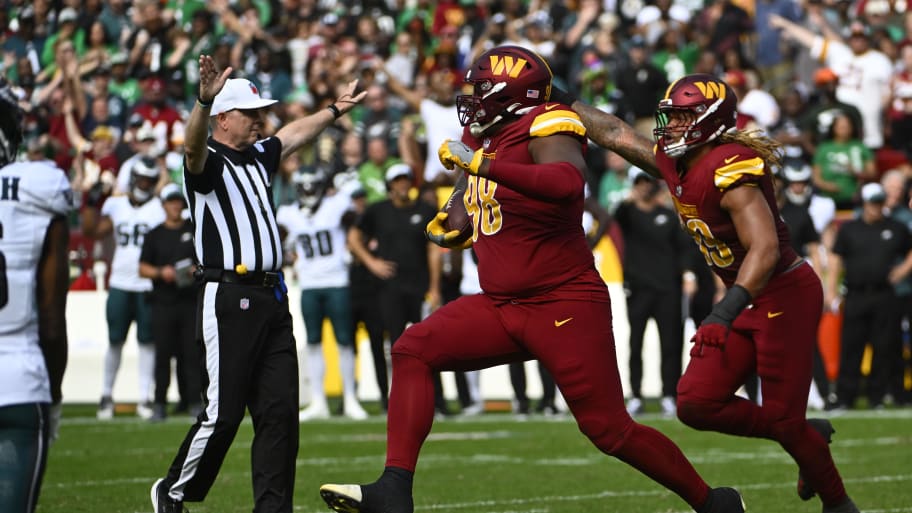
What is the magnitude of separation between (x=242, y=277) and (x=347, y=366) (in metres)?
7.22

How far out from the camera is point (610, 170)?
1666cm

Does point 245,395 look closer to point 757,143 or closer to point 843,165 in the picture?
point 757,143

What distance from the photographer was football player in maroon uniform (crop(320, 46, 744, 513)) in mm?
5875

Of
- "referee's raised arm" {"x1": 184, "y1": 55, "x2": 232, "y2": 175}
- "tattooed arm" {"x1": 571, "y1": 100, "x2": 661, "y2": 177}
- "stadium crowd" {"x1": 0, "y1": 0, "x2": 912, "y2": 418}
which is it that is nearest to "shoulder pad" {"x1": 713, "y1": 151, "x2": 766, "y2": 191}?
"tattooed arm" {"x1": 571, "y1": 100, "x2": 661, "y2": 177}

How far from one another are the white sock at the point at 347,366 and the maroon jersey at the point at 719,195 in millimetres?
7116

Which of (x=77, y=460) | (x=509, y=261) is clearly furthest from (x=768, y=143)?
(x=77, y=460)

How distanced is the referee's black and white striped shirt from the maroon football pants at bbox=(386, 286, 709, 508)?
2.92 feet

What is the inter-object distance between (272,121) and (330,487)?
1320cm

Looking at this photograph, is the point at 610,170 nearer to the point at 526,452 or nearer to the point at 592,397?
the point at 526,452

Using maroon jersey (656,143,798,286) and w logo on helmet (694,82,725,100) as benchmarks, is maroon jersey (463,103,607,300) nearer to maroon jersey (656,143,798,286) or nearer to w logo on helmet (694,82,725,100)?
maroon jersey (656,143,798,286)

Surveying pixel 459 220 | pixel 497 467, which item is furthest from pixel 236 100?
pixel 497 467

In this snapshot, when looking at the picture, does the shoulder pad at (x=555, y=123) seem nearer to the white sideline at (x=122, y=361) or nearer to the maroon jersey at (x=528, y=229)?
the maroon jersey at (x=528, y=229)

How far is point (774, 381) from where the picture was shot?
6.70 metres

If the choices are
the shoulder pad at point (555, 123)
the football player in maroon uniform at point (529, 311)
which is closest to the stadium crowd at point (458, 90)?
the football player in maroon uniform at point (529, 311)
